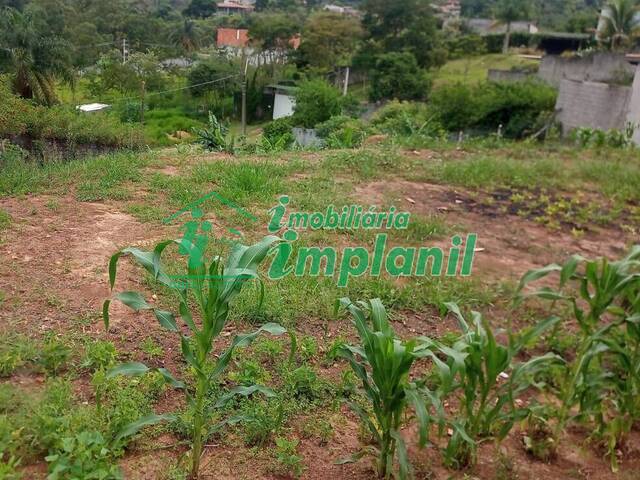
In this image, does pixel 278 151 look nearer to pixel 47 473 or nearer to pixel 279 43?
pixel 47 473

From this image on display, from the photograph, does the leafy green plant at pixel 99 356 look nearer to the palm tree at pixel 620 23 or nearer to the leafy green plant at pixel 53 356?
the leafy green plant at pixel 53 356

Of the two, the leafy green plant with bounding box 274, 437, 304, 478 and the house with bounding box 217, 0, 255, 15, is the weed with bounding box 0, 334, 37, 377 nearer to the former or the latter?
the leafy green plant with bounding box 274, 437, 304, 478

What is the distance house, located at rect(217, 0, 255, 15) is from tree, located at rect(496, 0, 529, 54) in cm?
1664

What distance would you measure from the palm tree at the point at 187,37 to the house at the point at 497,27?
18.3 m

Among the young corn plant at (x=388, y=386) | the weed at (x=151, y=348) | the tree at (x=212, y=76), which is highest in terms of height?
the young corn plant at (x=388, y=386)

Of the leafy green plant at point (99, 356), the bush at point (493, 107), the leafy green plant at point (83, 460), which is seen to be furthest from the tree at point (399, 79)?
the leafy green plant at point (83, 460)

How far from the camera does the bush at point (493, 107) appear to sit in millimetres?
15109

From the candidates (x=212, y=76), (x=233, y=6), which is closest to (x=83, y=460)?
(x=212, y=76)

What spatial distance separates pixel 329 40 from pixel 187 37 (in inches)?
262

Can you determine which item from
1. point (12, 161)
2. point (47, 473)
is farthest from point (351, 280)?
point (12, 161)

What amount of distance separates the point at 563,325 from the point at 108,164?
168 inches

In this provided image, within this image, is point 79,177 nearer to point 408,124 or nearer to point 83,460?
point 83,460

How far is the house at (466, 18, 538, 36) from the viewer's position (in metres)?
35.6

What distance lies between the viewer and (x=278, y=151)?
7445mm
